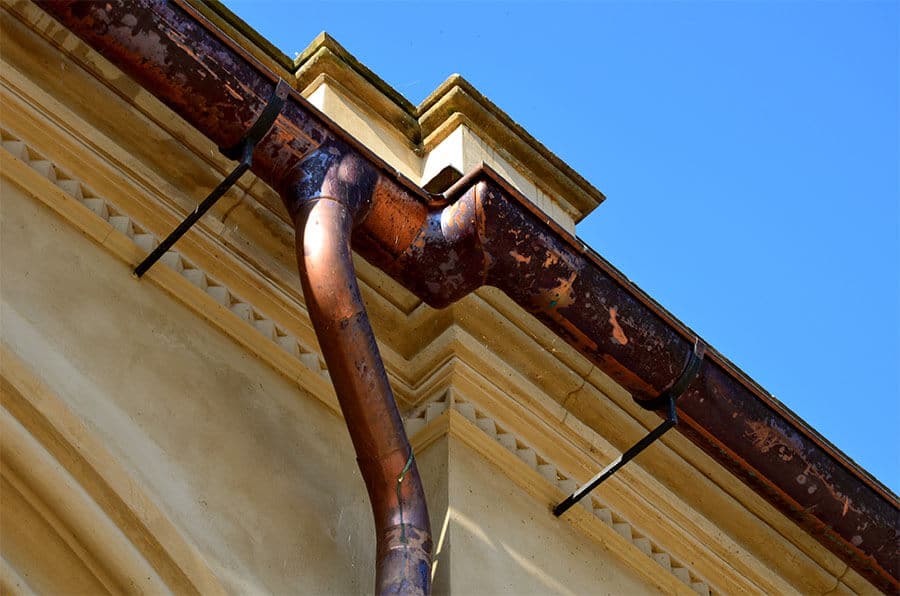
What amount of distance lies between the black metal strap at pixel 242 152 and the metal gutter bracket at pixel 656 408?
1.36 meters

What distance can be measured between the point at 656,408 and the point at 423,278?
820 millimetres

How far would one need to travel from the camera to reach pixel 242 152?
13.3 feet

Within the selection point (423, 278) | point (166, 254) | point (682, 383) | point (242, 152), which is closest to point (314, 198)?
point (242, 152)

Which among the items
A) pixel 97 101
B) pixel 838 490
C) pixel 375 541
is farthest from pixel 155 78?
pixel 838 490

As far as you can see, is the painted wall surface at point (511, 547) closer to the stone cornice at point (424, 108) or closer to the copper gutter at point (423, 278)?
the copper gutter at point (423, 278)

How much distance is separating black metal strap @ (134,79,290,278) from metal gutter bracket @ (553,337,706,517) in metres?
1.36

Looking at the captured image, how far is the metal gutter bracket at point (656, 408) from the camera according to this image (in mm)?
4480

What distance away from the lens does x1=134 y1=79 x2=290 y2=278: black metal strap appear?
402 cm

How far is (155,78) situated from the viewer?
13.0 ft

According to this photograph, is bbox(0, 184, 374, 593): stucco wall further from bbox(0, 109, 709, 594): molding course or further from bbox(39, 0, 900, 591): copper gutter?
bbox(39, 0, 900, 591): copper gutter

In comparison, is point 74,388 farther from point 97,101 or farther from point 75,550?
point 97,101

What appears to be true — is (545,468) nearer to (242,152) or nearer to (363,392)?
(363,392)

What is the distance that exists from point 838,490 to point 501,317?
1167mm

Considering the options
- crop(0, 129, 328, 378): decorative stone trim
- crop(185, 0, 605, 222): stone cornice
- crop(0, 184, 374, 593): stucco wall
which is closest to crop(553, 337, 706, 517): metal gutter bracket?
crop(0, 184, 374, 593): stucco wall
